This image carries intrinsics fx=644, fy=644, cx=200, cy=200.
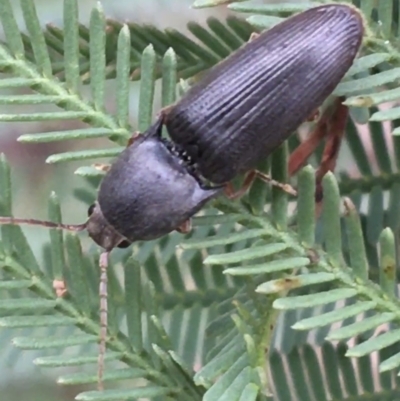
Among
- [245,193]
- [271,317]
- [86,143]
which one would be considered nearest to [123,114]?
[245,193]

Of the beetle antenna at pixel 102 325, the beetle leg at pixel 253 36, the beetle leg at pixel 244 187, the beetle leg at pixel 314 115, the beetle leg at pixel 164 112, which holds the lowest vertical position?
the beetle antenna at pixel 102 325

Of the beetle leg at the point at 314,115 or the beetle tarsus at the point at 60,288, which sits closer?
the beetle tarsus at the point at 60,288

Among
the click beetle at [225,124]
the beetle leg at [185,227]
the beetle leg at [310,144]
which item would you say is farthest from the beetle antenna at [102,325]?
the beetle leg at [310,144]

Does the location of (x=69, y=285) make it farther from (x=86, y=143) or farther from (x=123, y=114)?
(x=86, y=143)

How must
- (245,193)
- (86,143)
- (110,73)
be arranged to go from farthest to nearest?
(86,143) < (110,73) < (245,193)

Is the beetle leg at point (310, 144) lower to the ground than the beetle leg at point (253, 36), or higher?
lower

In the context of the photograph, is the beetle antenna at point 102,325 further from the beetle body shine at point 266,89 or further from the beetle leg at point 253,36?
the beetle leg at point 253,36

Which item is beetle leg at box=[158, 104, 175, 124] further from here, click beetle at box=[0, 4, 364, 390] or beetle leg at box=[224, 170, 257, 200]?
beetle leg at box=[224, 170, 257, 200]

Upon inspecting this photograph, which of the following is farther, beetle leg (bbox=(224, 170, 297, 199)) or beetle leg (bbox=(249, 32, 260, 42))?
beetle leg (bbox=(249, 32, 260, 42))

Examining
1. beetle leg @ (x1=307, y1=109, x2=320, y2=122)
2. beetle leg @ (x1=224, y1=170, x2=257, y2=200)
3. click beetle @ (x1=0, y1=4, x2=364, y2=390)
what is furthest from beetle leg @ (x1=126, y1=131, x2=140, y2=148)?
beetle leg @ (x1=307, y1=109, x2=320, y2=122)
